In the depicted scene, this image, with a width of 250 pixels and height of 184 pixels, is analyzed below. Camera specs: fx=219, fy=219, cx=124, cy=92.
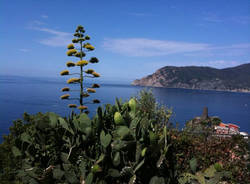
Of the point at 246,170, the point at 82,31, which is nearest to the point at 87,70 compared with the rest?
the point at 82,31

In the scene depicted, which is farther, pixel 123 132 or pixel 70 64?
pixel 70 64

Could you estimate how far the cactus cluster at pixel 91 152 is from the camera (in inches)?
108

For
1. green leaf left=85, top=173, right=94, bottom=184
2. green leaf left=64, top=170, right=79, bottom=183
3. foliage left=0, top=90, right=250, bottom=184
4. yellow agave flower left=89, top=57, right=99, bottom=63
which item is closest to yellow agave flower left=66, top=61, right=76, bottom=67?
yellow agave flower left=89, top=57, right=99, bottom=63

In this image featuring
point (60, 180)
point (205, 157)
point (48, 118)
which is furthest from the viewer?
point (205, 157)

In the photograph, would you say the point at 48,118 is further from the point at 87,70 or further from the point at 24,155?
the point at 87,70

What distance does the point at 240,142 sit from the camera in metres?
6.00

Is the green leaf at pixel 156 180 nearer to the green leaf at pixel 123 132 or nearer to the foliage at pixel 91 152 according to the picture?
the foliage at pixel 91 152

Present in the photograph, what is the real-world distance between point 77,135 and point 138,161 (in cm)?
91

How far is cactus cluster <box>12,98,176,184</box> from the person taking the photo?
2.74m

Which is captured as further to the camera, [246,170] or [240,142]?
[240,142]

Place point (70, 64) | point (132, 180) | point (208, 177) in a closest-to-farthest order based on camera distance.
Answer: point (132, 180), point (208, 177), point (70, 64)

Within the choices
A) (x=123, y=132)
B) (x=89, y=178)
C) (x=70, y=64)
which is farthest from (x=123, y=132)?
(x=70, y=64)

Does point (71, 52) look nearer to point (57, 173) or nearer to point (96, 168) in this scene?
point (57, 173)

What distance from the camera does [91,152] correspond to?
9.75ft
